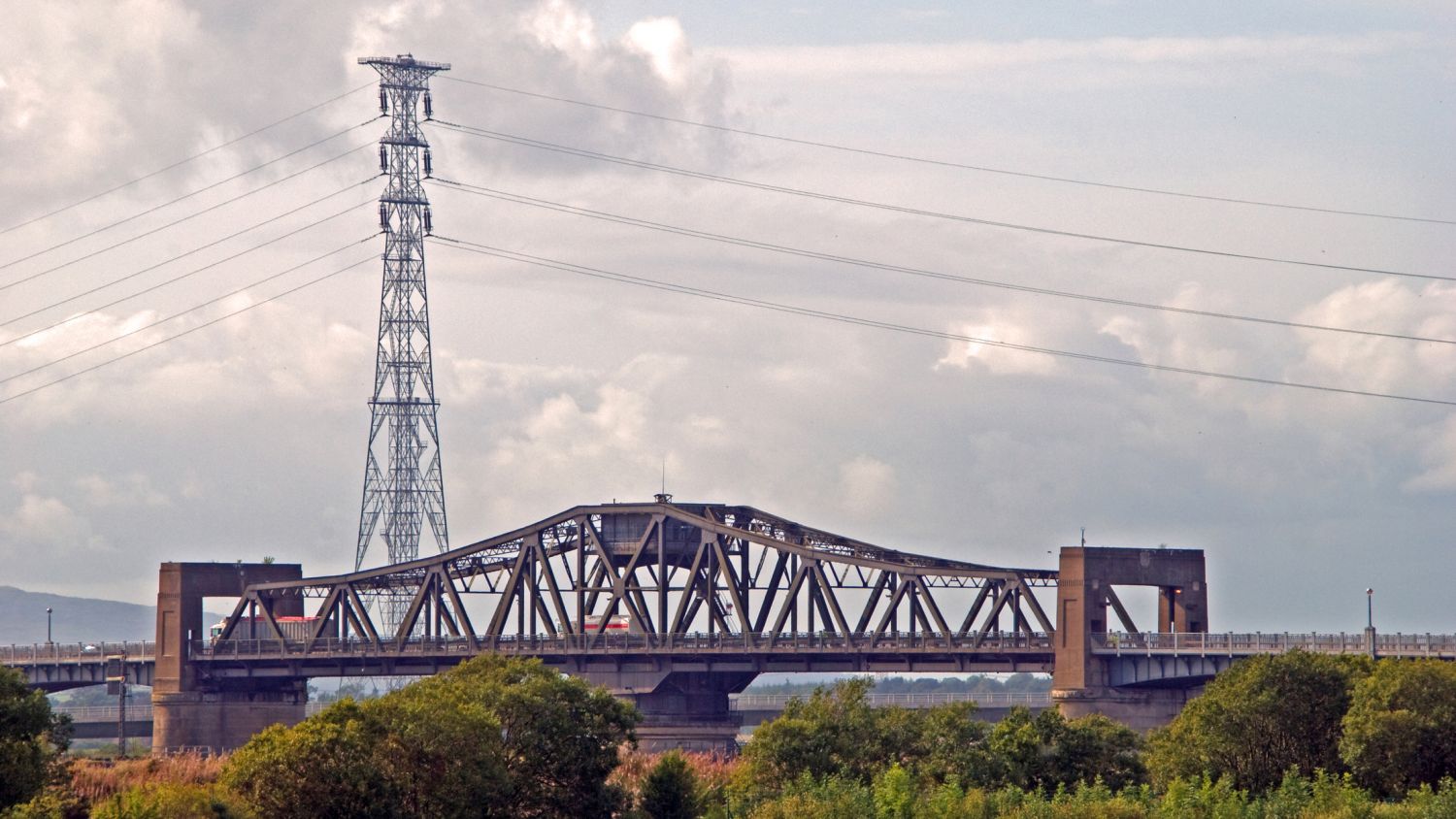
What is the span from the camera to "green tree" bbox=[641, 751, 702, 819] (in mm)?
100188

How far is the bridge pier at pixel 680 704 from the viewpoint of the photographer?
169m

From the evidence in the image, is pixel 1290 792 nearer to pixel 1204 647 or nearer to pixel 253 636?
pixel 1204 647

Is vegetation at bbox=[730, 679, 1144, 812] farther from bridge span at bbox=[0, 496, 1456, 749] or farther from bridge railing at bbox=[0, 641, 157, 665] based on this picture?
bridge railing at bbox=[0, 641, 157, 665]

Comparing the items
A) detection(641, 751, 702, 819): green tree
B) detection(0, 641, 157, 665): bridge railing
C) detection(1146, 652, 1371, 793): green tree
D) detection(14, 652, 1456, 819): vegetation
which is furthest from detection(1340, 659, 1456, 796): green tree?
detection(0, 641, 157, 665): bridge railing

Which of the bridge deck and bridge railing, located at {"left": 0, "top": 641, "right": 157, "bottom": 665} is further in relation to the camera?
bridge railing, located at {"left": 0, "top": 641, "right": 157, "bottom": 665}

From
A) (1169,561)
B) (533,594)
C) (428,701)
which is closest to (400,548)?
(533,594)

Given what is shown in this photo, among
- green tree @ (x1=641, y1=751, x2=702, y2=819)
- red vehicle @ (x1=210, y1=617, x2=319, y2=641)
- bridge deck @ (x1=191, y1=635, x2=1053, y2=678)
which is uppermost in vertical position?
red vehicle @ (x1=210, y1=617, x2=319, y2=641)

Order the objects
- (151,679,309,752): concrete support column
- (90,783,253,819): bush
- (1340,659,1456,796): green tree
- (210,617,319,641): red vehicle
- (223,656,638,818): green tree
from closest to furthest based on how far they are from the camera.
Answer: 1. (90,783,253,819): bush
2. (223,656,638,818): green tree
3. (1340,659,1456,796): green tree
4. (151,679,309,752): concrete support column
5. (210,617,319,641): red vehicle

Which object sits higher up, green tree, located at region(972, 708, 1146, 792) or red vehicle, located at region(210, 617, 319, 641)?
red vehicle, located at region(210, 617, 319, 641)

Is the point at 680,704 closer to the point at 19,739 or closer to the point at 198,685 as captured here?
the point at 198,685

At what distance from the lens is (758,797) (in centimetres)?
10144

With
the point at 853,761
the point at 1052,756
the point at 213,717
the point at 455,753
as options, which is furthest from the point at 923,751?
the point at 213,717

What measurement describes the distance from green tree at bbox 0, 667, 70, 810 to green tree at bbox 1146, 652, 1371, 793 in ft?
176

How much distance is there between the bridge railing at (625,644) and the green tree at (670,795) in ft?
Result: 178
